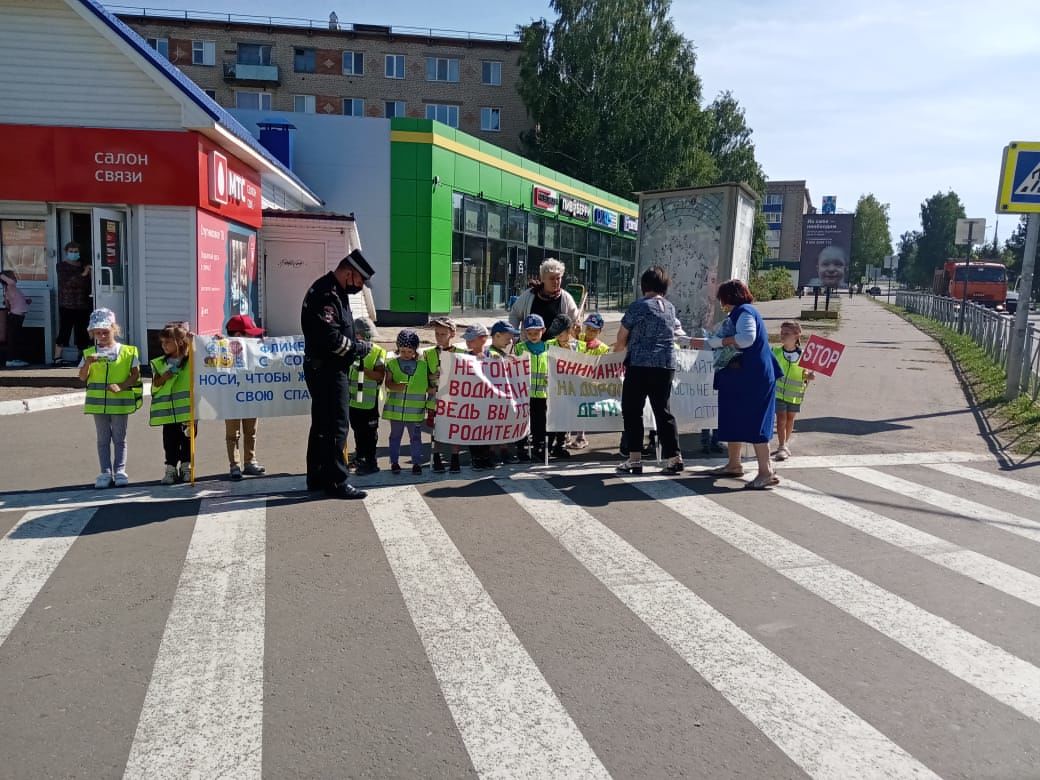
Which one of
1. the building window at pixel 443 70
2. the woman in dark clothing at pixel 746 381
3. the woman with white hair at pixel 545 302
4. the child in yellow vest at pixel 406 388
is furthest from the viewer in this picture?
the building window at pixel 443 70

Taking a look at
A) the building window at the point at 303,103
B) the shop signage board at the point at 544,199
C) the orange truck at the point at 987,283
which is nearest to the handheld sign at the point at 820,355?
the shop signage board at the point at 544,199

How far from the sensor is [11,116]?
1409 centimetres

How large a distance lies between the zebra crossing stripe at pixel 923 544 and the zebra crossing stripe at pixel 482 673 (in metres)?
3.16

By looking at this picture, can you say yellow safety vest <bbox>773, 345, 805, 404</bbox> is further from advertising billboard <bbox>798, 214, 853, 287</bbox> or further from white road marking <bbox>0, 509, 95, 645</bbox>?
advertising billboard <bbox>798, 214, 853, 287</bbox>

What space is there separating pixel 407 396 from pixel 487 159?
24.3 metres

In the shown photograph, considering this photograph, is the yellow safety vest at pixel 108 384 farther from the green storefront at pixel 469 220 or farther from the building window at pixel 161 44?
the building window at pixel 161 44

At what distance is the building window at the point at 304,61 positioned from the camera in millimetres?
51281

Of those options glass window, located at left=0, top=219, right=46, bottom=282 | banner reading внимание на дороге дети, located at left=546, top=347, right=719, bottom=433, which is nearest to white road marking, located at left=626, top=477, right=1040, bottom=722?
banner reading внимание на дороге дети, located at left=546, top=347, right=719, bottom=433

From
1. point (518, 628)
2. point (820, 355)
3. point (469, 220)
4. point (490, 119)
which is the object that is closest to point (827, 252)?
point (469, 220)

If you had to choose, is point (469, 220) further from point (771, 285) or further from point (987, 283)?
point (771, 285)

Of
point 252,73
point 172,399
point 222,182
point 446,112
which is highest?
point 252,73

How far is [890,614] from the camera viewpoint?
4922 mm

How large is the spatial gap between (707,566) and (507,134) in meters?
50.1

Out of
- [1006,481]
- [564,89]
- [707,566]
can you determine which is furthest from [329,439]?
[564,89]
